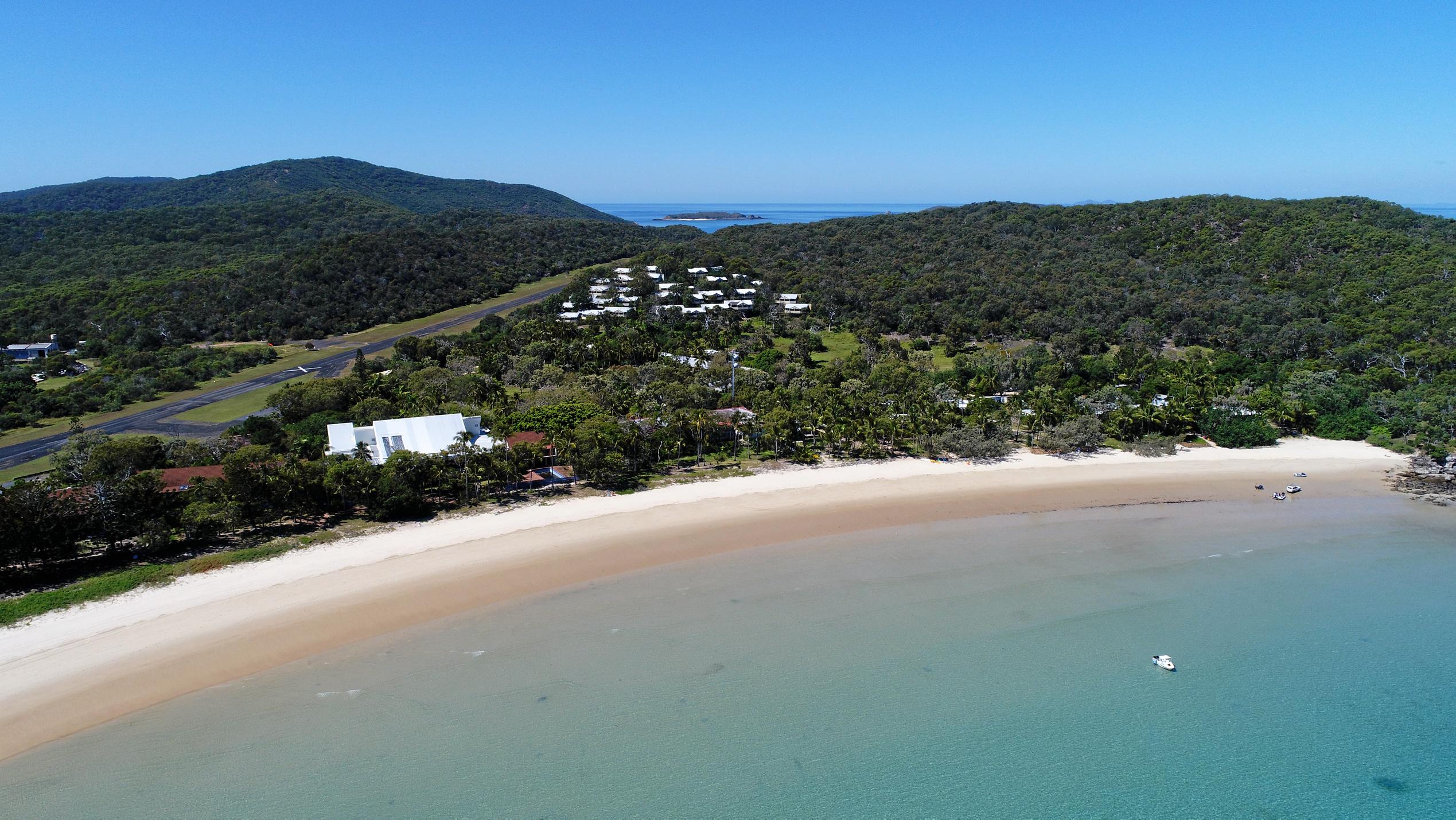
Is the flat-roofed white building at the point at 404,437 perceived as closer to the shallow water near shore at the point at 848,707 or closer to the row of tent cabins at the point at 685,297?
the shallow water near shore at the point at 848,707

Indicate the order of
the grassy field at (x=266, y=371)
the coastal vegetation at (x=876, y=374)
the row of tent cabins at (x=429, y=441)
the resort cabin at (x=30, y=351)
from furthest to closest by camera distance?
the resort cabin at (x=30, y=351) → the grassy field at (x=266, y=371) → the row of tent cabins at (x=429, y=441) → the coastal vegetation at (x=876, y=374)

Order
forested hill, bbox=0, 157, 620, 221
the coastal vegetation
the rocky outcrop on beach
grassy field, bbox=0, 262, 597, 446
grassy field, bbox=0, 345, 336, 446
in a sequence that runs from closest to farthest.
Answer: the coastal vegetation < the rocky outcrop on beach < grassy field, bbox=0, 345, 336, 446 < grassy field, bbox=0, 262, 597, 446 < forested hill, bbox=0, 157, 620, 221

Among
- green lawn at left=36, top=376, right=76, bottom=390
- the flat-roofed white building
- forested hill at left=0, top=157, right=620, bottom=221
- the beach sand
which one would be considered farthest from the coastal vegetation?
forested hill at left=0, top=157, right=620, bottom=221

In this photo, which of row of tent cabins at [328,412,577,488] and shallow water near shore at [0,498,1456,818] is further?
row of tent cabins at [328,412,577,488]

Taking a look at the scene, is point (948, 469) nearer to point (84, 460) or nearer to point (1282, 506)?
point (1282, 506)

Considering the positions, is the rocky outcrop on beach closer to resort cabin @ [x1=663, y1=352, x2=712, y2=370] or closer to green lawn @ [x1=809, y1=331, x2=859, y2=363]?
green lawn @ [x1=809, y1=331, x2=859, y2=363]

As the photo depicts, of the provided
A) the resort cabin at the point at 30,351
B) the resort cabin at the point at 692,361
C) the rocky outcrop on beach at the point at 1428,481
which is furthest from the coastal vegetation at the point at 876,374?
the resort cabin at the point at 30,351

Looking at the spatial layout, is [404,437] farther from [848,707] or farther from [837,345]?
[837,345]
